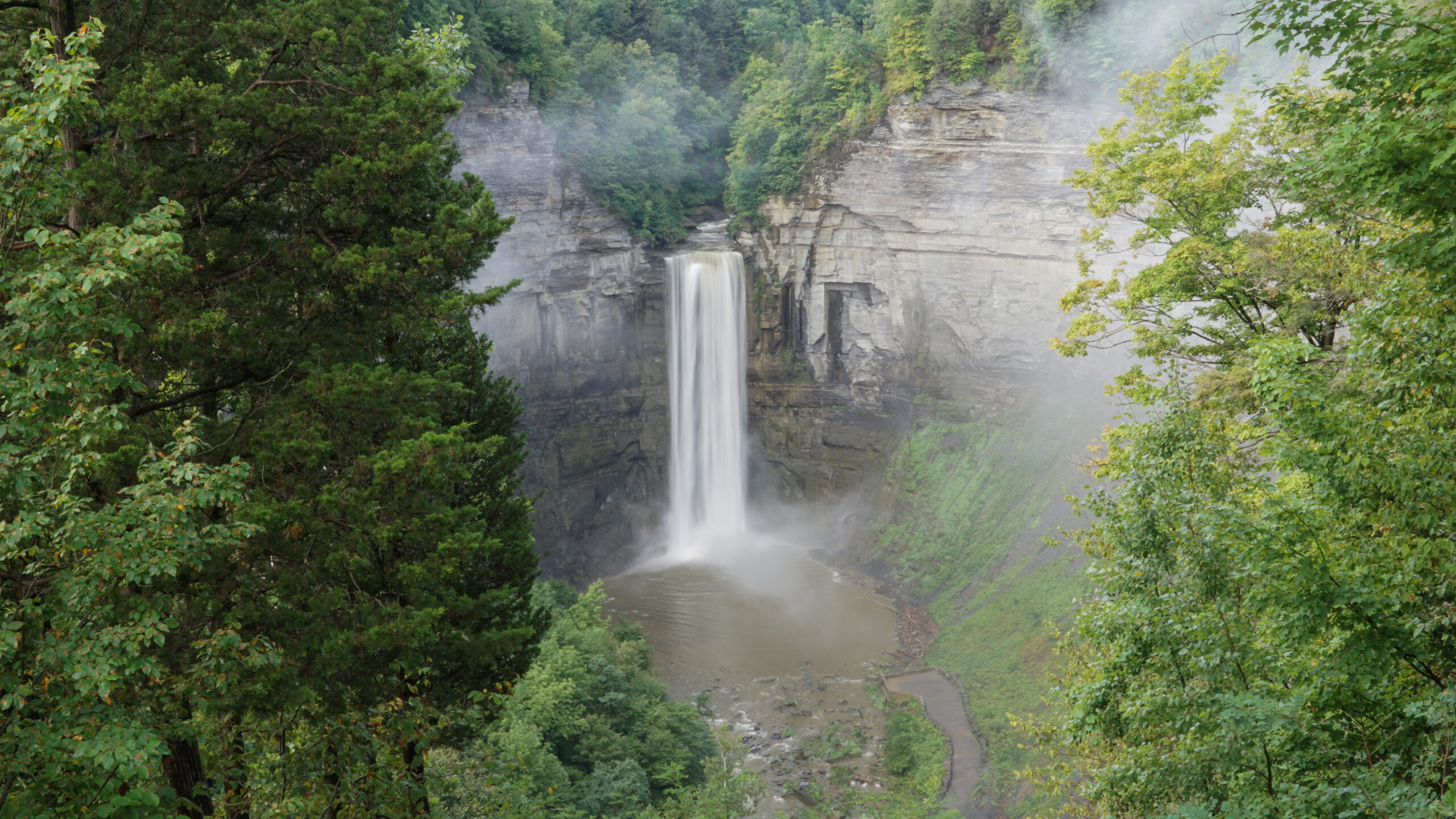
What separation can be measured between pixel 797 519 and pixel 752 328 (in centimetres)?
964

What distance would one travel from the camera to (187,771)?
920 centimetres

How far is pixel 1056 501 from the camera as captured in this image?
3412cm

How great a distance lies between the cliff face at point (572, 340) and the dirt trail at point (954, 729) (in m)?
15.7

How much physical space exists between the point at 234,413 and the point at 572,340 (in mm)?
30904

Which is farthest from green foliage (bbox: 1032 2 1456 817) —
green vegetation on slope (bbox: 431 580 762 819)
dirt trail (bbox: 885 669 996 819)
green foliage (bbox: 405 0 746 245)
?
green foliage (bbox: 405 0 746 245)

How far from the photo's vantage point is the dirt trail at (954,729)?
2169cm

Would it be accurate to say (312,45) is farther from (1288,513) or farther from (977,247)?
(977,247)

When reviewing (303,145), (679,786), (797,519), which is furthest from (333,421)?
(797,519)

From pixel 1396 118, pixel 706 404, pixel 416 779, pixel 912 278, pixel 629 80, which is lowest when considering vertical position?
pixel 706 404

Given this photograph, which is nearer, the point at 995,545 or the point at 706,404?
the point at 995,545

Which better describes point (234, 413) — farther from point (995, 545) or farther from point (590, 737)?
point (995, 545)

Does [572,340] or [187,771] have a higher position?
[572,340]

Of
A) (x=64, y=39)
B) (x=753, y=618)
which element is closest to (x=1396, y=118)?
(x=64, y=39)

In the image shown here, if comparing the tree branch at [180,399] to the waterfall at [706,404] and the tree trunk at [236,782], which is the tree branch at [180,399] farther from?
the waterfall at [706,404]
